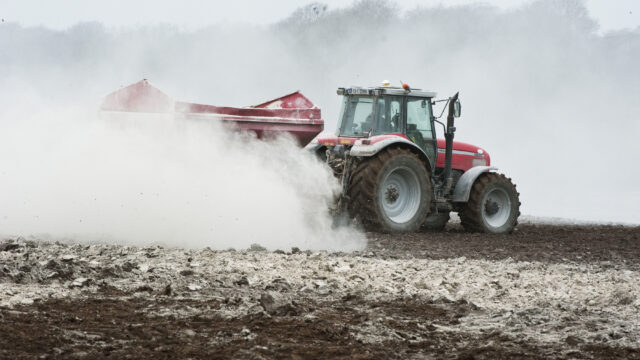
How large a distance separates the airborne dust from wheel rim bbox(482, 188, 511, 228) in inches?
122

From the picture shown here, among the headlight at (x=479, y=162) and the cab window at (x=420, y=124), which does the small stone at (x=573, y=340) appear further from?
the headlight at (x=479, y=162)

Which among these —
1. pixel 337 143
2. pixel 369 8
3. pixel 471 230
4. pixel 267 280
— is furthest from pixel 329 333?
pixel 369 8

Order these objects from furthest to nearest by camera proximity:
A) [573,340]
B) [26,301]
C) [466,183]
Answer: [466,183], [26,301], [573,340]

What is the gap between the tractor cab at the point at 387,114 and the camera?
14.4 m

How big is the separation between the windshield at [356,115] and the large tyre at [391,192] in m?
0.72

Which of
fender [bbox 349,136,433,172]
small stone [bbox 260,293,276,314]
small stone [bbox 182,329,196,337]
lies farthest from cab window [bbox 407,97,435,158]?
small stone [bbox 182,329,196,337]

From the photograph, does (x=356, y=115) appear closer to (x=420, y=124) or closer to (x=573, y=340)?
(x=420, y=124)

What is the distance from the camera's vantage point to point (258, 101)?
87.3 feet

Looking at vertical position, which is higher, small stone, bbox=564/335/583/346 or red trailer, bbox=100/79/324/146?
red trailer, bbox=100/79/324/146

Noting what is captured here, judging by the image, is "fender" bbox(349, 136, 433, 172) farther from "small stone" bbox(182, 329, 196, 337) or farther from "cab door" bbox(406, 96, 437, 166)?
"small stone" bbox(182, 329, 196, 337)

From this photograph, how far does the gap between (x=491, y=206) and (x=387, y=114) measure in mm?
2612

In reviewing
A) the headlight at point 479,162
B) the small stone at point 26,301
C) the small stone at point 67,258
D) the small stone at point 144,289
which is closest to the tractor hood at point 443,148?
the headlight at point 479,162

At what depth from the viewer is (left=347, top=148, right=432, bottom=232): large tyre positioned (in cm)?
1377

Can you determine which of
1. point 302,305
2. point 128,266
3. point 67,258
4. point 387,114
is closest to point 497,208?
point 387,114
